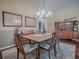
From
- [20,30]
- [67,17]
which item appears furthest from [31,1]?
[67,17]

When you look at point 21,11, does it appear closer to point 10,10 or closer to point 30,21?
point 10,10

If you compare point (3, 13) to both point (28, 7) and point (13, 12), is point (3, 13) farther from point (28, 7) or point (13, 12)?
point (28, 7)

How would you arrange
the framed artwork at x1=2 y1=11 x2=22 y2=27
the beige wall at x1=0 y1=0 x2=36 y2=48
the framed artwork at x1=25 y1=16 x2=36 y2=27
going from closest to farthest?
the beige wall at x1=0 y1=0 x2=36 y2=48 < the framed artwork at x1=2 y1=11 x2=22 y2=27 < the framed artwork at x1=25 y1=16 x2=36 y2=27

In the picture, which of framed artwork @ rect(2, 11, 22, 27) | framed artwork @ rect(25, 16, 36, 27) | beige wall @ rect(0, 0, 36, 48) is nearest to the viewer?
beige wall @ rect(0, 0, 36, 48)

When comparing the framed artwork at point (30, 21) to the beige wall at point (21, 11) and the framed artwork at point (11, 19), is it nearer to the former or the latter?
the beige wall at point (21, 11)

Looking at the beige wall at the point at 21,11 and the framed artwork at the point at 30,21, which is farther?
the framed artwork at the point at 30,21

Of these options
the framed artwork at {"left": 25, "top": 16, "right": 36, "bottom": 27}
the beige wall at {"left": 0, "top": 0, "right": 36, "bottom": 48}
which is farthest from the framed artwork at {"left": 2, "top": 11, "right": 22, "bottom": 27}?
the framed artwork at {"left": 25, "top": 16, "right": 36, "bottom": 27}

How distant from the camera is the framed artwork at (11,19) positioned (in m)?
4.07

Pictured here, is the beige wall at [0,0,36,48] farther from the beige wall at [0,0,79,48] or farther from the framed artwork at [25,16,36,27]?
the framed artwork at [25,16,36,27]

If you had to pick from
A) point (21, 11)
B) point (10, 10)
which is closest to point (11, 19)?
point (10, 10)

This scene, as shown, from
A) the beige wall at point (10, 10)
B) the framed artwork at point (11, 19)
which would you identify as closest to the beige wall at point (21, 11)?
the beige wall at point (10, 10)

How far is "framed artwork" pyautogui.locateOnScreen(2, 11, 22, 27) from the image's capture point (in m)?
4.07

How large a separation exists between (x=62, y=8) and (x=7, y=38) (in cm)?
525

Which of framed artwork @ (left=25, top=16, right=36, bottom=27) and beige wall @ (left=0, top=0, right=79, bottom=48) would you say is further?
framed artwork @ (left=25, top=16, right=36, bottom=27)
